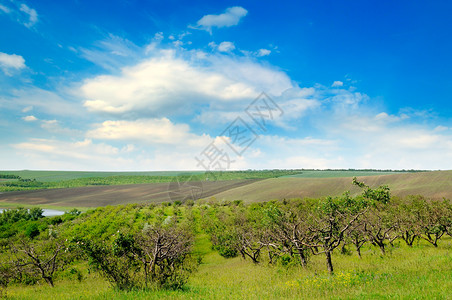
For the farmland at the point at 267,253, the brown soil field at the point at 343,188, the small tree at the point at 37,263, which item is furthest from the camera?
the brown soil field at the point at 343,188

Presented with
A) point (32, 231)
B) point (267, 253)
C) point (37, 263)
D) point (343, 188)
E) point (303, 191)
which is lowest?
point (32, 231)

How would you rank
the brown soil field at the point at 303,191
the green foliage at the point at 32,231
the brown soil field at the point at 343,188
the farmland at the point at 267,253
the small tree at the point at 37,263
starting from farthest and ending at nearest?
the brown soil field at the point at 303,191
the brown soil field at the point at 343,188
the green foliage at the point at 32,231
the small tree at the point at 37,263
the farmland at the point at 267,253

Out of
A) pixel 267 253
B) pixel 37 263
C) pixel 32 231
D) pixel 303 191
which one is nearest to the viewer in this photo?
pixel 37 263

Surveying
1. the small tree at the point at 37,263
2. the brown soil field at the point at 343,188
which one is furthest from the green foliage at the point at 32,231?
the brown soil field at the point at 343,188

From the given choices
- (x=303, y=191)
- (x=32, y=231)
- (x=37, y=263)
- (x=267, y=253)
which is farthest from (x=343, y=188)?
(x=32, y=231)

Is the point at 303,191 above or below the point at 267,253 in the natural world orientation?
above

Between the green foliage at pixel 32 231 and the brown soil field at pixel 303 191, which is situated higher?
the brown soil field at pixel 303 191

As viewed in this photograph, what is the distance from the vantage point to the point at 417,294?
10.7 meters

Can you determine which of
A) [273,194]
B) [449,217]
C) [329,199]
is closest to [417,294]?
[329,199]

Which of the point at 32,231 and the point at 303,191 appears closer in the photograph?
the point at 32,231

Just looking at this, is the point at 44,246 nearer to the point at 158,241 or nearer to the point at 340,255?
the point at 158,241

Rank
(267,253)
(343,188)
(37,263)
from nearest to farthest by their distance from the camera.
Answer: (37,263) < (267,253) < (343,188)

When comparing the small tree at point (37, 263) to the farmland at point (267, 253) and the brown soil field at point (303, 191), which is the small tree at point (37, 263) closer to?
the farmland at point (267, 253)

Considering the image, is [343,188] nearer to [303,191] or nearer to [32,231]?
[303,191]
